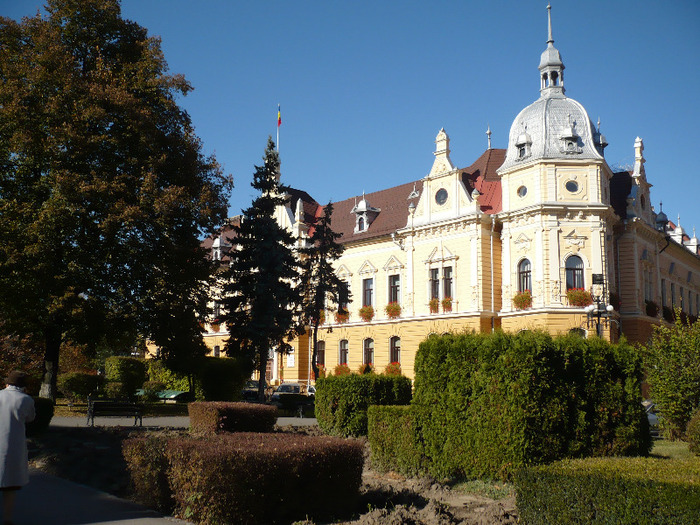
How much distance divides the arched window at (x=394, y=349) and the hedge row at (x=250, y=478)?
32.4 m

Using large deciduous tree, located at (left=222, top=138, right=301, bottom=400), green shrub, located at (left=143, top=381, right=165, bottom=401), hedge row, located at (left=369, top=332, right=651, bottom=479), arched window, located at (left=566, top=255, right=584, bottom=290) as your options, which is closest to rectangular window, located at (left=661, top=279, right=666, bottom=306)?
arched window, located at (left=566, top=255, right=584, bottom=290)

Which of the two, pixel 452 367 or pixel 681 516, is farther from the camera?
pixel 452 367

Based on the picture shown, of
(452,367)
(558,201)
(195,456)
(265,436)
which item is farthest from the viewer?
(558,201)

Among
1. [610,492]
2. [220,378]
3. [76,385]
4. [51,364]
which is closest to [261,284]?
[220,378]

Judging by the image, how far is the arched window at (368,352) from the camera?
44875mm

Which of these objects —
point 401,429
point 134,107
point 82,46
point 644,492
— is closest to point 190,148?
point 134,107

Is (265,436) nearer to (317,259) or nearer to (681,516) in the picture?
(681,516)

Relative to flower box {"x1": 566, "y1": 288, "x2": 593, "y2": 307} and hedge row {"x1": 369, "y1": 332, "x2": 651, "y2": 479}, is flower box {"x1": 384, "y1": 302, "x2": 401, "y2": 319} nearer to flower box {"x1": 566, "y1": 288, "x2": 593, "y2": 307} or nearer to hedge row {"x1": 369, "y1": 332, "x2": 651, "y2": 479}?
flower box {"x1": 566, "y1": 288, "x2": 593, "y2": 307}

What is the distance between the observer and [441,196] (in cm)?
4103


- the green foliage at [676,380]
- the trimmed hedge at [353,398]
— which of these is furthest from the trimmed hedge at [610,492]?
the green foliage at [676,380]

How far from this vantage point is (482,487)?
1152 cm

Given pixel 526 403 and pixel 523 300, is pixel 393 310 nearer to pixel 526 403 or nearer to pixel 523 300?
pixel 523 300

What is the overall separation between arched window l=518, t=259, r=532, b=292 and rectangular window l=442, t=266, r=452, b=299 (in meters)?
4.62

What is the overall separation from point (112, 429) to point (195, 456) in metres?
10.6
